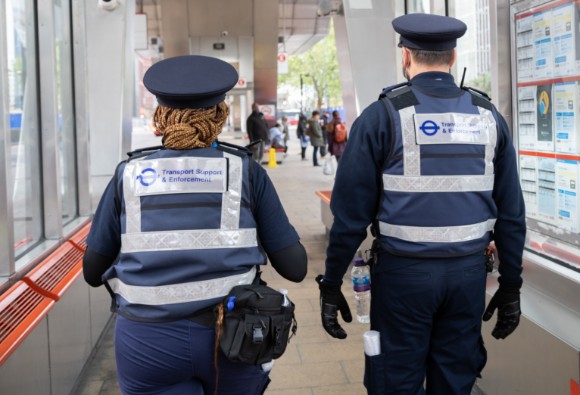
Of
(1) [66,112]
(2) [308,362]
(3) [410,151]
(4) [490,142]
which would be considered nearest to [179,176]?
(3) [410,151]

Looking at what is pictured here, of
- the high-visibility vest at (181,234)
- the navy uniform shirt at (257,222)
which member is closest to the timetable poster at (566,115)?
the navy uniform shirt at (257,222)

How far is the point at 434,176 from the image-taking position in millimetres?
2613

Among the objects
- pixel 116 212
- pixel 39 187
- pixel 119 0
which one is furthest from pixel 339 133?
pixel 116 212

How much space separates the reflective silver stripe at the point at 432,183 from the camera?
261cm

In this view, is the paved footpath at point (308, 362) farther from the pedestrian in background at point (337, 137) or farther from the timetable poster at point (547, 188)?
the pedestrian in background at point (337, 137)

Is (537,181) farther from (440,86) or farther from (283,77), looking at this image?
(283,77)

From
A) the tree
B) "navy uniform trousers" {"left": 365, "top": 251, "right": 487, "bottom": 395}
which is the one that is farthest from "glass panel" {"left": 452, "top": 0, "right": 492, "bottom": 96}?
the tree

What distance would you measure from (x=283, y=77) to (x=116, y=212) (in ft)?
219

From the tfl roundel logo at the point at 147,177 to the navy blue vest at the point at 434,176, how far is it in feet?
3.19

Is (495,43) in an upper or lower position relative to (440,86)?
upper

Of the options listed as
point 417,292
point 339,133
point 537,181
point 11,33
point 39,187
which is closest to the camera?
point 417,292

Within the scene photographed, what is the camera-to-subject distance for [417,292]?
257 cm

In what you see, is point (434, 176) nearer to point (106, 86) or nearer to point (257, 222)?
point (257, 222)

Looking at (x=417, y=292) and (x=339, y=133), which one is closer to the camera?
(x=417, y=292)
